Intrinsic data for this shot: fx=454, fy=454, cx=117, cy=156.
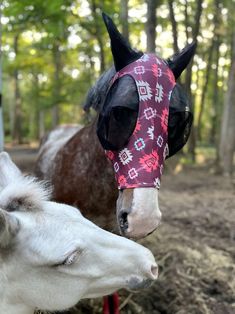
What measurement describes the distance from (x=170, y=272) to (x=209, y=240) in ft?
4.03

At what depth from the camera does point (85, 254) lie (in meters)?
2.24

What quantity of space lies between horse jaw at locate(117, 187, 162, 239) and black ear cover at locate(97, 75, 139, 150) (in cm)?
39

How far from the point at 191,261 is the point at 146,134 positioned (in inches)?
103

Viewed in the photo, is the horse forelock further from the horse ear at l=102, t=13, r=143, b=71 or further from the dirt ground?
the dirt ground

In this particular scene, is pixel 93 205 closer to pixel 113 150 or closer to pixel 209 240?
pixel 113 150

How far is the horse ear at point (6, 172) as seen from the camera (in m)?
2.73

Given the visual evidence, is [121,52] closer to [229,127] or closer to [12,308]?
[12,308]

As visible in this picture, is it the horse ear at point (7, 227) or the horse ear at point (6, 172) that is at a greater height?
the horse ear at point (6, 172)

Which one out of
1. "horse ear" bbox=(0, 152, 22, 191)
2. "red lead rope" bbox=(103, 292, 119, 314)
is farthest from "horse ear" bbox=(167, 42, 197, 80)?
"red lead rope" bbox=(103, 292, 119, 314)

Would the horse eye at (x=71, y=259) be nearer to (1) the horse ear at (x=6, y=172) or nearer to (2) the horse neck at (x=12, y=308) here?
(2) the horse neck at (x=12, y=308)

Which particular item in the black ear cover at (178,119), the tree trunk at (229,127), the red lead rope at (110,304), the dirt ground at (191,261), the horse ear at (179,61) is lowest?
the dirt ground at (191,261)

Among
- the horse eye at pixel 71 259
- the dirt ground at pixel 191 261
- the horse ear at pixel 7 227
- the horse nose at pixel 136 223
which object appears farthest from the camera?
the dirt ground at pixel 191 261

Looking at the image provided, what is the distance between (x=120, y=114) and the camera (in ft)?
9.75

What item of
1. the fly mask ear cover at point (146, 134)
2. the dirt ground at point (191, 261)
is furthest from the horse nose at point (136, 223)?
the dirt ground at point (191, 261)
